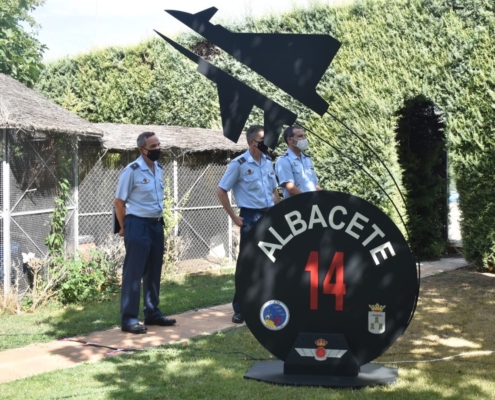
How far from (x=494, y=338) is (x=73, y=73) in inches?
539

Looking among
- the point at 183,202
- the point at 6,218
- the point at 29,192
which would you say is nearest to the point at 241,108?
the point at 6,218

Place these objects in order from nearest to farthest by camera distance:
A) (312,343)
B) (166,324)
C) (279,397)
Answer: (279,397), (312,343), (166,324)

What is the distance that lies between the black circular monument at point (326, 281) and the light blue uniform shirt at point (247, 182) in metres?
2.16

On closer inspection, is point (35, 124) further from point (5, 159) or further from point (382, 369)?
point (382, 369)

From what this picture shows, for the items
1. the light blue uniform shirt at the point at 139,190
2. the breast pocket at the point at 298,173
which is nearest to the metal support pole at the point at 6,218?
the light blue uniform shirt at the point at 139,190

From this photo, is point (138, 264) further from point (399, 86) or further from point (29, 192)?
point (399, 86)

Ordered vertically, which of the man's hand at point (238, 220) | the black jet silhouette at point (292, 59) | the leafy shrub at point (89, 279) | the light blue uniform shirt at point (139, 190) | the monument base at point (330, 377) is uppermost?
the black jet silhouette at point (292, 59)

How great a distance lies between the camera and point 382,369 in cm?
519

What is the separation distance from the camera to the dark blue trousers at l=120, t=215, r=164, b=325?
686 cm

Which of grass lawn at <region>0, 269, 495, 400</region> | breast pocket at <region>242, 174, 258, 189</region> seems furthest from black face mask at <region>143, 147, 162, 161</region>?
grass lawn at <region>0, 269, 495, 400</region>

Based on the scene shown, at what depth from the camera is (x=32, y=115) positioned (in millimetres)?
8227

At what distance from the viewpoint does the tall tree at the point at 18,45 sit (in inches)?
579

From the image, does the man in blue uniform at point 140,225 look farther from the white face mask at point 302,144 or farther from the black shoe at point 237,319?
the white face mask at point 302,144

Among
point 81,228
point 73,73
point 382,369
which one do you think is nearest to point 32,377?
point 382,369
